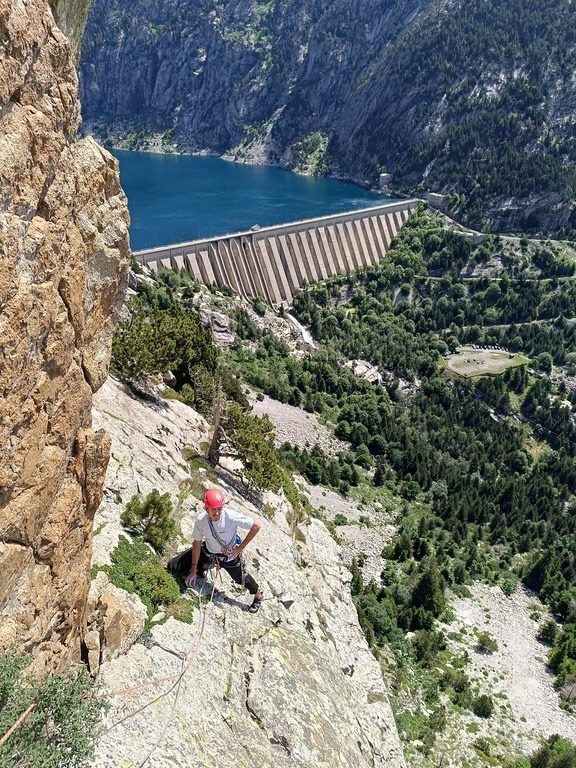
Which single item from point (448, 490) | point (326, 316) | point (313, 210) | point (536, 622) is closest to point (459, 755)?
point (536, 622)

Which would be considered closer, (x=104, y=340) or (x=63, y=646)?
(x=63, y=646)

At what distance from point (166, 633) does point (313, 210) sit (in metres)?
131

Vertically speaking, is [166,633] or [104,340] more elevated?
[104,340]

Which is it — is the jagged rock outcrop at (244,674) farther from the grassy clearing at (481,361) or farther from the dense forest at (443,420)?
the grassy clearing at (481,361)

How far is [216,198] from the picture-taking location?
142 meters

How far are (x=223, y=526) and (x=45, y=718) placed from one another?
5102 millimetres

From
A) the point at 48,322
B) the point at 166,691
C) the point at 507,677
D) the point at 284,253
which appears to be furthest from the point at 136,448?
the point at 284,253

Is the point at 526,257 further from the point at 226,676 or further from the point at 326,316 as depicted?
the point at 226,676

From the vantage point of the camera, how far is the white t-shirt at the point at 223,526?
12.0 meters

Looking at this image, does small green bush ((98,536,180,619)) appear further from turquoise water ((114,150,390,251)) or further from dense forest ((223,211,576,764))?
turquoise water ((114,150,390,251))

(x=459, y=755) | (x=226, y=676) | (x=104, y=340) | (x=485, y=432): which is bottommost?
(x=485, y=432)

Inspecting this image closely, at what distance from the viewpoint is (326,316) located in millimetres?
94188

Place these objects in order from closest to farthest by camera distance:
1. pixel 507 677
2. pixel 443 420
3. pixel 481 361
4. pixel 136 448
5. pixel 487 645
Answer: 1. pixel 136 448
2. pixel 507 677
3. pixel 487 645
4. pixel 443 420
5. pixel 481 361

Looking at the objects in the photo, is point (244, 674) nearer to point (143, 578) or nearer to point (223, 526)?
point (143, 578)
